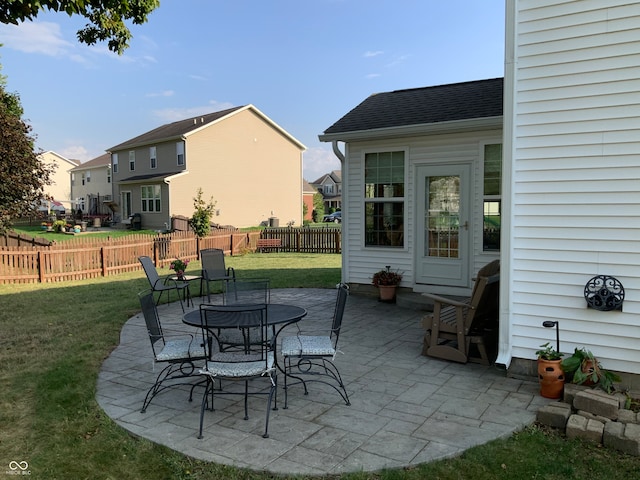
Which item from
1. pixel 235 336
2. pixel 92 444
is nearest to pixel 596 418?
pixel 235 336

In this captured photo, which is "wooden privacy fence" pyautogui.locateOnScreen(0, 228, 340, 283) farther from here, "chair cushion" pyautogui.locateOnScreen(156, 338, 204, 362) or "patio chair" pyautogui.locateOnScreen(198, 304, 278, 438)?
"patio chair" pyautogui.locateOnScreen(198, 304, 278, 438)

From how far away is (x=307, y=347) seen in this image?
399 cm

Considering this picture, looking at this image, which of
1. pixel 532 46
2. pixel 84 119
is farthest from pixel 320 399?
pixel 84 119

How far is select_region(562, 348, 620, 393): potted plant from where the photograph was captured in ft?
12.3

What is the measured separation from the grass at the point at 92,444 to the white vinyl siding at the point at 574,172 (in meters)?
1.27

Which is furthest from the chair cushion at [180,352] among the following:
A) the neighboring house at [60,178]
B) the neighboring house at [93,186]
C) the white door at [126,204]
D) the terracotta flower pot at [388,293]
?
the neighboring house at [60,178]

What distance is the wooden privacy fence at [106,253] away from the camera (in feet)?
36.9

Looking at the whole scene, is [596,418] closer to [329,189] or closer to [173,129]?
[173,129]

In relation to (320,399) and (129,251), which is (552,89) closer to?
(320,399)

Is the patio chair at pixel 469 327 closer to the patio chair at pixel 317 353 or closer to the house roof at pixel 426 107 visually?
the patio chair at pixel 317 353

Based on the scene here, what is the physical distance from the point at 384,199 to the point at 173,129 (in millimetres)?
24323

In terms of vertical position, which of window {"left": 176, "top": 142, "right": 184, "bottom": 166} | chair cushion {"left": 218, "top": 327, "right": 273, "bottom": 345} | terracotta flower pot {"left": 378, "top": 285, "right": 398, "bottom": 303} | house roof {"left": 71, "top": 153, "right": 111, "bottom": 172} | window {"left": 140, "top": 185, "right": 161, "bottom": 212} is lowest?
terracotta flower pot {"left": 378, "top": 285, "right": 398, "bottom": 303}

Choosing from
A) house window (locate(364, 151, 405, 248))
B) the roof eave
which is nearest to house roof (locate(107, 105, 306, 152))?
the roof eave

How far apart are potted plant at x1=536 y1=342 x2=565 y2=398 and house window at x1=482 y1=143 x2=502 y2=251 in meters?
3.52
